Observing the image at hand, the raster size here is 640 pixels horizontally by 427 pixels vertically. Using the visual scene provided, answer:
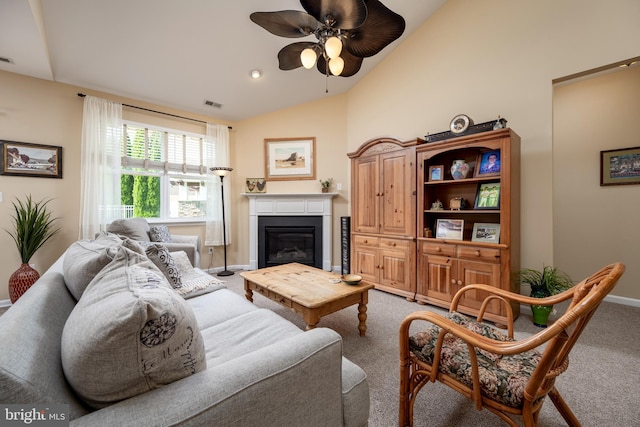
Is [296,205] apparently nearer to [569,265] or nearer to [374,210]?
[374,210]

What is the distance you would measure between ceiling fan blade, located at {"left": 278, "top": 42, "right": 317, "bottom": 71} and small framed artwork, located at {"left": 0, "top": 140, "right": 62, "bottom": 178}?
3.04 meters

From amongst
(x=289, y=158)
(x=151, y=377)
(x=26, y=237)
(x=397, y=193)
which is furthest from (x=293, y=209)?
(x=151, y=377)

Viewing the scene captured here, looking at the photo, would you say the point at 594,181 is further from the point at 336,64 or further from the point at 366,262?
the point at 336,64

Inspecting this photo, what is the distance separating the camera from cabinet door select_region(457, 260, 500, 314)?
243 centimetres

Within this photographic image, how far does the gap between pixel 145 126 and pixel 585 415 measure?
5302 millimetres

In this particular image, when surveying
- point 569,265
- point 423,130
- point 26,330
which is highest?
point 423,130

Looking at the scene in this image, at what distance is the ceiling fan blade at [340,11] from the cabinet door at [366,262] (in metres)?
2.45

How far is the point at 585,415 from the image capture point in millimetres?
1389

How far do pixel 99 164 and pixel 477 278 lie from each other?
15.5 ft

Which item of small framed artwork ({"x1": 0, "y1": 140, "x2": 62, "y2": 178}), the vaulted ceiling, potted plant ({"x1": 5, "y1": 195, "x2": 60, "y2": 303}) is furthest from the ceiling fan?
potted plant ({"x1": 5, "y1": 195, "x2": 60, "y2": 303})

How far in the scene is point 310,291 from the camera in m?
2.08

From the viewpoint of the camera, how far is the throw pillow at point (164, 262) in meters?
1.80

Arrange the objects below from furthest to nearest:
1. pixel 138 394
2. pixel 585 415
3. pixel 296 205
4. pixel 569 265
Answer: pixel 296 205, pixel 569 265, pixel 585 415, pixel 138 394

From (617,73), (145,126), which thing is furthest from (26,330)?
(617,73)
